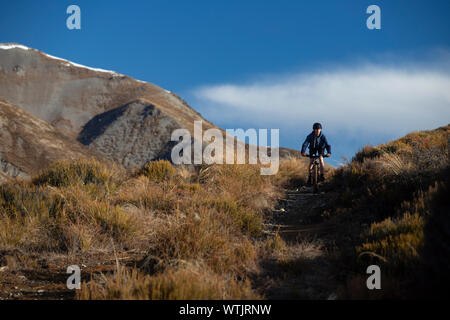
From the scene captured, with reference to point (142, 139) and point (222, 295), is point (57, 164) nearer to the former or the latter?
point (222, 295)

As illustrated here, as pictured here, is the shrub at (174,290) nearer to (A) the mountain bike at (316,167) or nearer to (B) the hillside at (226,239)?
(B) the hillside at (226,239)

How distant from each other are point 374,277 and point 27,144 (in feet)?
111

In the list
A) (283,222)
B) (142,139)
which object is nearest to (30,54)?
(142,139)

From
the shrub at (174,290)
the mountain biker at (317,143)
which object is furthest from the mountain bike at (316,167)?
the shrub at (174,290)

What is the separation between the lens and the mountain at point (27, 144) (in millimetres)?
26141

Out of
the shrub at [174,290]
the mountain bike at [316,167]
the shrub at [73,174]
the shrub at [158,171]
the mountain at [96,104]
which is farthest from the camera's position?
the mountain at [96,104]

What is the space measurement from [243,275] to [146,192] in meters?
4.41

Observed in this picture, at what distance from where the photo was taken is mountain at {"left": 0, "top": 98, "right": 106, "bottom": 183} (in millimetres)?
26141

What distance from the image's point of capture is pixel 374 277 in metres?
3.38

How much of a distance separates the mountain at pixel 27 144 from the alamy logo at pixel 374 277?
26179mm

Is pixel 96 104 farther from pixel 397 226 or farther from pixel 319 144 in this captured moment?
pixel 397 226

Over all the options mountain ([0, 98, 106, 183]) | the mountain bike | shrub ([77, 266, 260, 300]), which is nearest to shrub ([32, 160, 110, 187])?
shrub ([77, 266, 260, 300])

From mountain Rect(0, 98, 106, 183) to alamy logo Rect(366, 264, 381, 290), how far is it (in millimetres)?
26179

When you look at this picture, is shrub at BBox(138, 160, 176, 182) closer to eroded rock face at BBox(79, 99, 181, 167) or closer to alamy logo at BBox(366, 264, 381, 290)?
alamy logo at BBox(366, 264, 381, 290)
